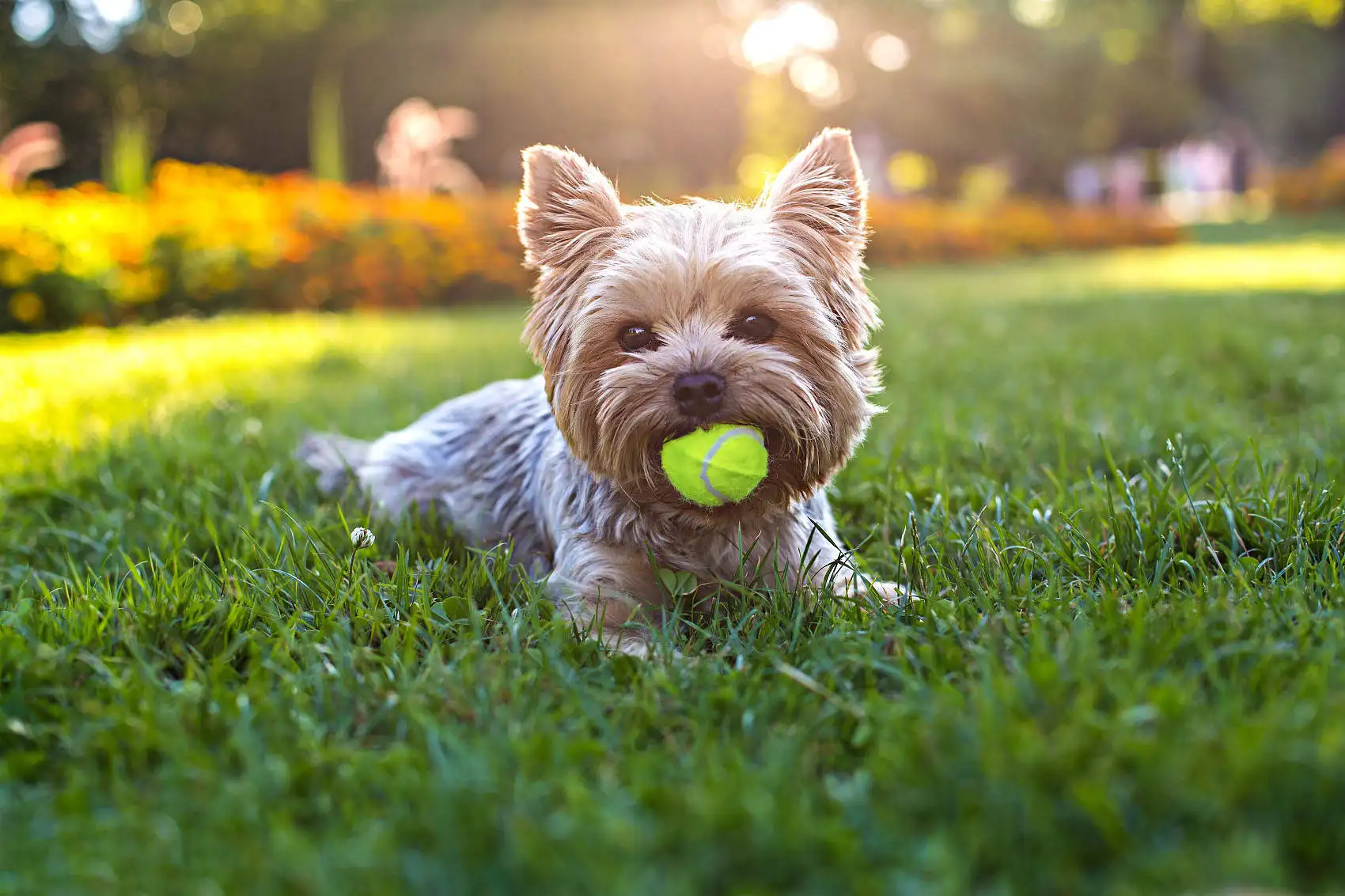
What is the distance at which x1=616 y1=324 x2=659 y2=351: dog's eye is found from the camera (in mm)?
3244

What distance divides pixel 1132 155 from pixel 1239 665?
197 feet

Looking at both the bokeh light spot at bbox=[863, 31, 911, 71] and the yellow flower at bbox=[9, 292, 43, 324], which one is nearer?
the yellow flower at bbox=[9, 292, 43, 324]

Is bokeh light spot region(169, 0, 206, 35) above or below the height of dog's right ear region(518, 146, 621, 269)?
above

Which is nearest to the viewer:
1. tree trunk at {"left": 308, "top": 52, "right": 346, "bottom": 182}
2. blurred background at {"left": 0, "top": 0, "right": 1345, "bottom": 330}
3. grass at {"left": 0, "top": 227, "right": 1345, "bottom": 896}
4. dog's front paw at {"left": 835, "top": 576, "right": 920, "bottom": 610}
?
grass at {"left": 0, "top": 227, "right": 1345, "bottom": 896}

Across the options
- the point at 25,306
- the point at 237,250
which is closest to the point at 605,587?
the point at 25,306

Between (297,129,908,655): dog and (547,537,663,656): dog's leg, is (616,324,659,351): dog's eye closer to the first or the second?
(297,129,908,655): dog

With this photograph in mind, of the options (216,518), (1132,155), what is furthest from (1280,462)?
(1132,155)

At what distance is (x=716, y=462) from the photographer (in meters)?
2.94

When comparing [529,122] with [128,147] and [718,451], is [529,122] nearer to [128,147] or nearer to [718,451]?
[128,147]

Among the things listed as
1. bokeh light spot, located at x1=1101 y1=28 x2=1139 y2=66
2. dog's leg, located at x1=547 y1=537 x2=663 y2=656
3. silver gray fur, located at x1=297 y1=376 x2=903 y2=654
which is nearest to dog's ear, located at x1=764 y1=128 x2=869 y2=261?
silver gray fur, located at x1=297 y1=376 x2=903 y2=654

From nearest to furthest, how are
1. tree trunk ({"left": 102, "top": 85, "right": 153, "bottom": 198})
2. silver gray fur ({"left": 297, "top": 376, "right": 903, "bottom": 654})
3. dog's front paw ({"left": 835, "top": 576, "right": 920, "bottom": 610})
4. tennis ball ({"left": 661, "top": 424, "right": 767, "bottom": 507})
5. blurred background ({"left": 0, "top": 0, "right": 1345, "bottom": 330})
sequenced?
dog's front paw ({"left": 835, "top": 576, "right": 920, "bottom": 610})
tennis ball ({"left": 661, "top": 424, "right": 767, "bottom": 507})
silver gray fur ({"left": 297, "top": 376, "right": 903, "bottom": 654})
blurred background ({"left": 0, "top": 0, "right": 1345, "bottom": 330})
tree trunk ({"left": 102, "top": 85, "right": 153, "bottom": 198})

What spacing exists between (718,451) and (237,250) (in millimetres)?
10940

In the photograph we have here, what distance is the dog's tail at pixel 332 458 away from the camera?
4543 millimetres

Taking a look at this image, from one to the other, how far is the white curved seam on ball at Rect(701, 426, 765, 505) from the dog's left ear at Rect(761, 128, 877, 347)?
26.0 inches
